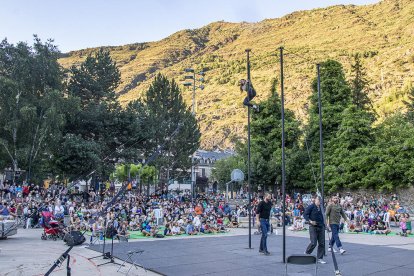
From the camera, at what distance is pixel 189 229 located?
20.8 meters

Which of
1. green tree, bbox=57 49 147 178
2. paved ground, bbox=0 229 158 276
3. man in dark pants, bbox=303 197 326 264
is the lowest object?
paved ground, bbox=0 229 158 276

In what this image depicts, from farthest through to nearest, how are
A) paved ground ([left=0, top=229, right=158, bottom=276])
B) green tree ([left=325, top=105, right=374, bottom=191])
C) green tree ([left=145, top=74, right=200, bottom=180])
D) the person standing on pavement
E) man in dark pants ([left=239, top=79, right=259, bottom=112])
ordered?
green tree ([left=145, top=74, right=200, bottom=180]) → green tree ([left=325, top=105, right=374, bottom=191]) → man in dark pants ([left=239, top=79, right=259, bottom=112]) → the person standing on pavement → paved ground ([left=0, top=229, right=158, bottom=276])

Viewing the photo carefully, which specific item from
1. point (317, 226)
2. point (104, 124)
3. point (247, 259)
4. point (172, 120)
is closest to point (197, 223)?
point (247, 259)

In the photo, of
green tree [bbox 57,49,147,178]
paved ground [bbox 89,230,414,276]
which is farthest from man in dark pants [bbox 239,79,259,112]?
green tree [bbox 57,49,147,178]

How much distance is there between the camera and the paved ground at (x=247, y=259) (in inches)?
392

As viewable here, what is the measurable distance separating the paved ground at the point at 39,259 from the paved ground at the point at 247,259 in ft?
3.57

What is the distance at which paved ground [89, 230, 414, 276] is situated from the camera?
32.7 ft

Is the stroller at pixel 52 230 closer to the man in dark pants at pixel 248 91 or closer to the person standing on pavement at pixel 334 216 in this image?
the man in dark pants at pixel 248 91

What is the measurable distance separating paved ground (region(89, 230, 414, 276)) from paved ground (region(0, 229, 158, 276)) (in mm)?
1089

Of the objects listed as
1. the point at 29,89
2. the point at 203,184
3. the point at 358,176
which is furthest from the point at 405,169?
the point at 203,184

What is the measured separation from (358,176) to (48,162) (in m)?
28.2

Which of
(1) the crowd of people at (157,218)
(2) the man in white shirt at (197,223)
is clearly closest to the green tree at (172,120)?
(1) the crowd of people at (157,218)

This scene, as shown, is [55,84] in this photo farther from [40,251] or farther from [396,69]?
[396,69]

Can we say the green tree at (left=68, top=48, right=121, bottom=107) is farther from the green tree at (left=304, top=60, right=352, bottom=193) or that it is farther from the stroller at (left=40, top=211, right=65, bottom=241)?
the stroller at (left=40, top=211, right=65, bottom=241)
